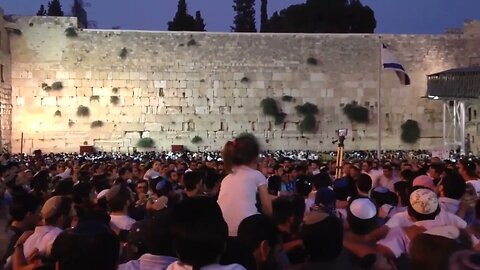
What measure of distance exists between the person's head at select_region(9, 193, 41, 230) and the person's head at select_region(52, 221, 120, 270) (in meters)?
1.81

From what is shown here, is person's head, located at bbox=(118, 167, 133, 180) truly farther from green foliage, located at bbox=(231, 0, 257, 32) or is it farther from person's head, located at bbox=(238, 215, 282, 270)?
green foliage, located at bbox=(231, 0, 257, 32)

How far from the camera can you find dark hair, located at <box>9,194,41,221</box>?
440 centimetres

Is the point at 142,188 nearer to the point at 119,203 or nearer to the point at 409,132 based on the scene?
the point at 119,203

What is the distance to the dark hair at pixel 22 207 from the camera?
440 cm

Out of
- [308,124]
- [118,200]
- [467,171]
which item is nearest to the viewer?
[118,200]

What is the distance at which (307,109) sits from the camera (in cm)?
2511

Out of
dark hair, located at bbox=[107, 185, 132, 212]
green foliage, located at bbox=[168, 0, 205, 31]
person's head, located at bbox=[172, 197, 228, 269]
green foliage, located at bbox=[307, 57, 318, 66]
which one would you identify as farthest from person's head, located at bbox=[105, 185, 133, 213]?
green foliage, located at bbox=[168, 0, 205, 31]

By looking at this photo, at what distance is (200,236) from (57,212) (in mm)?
1866

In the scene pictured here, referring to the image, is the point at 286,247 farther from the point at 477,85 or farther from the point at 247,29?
the point at 247,29

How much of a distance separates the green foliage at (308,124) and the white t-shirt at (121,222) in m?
20.6

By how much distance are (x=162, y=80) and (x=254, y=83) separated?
3220 millimetres

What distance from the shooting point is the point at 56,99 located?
80.4ft

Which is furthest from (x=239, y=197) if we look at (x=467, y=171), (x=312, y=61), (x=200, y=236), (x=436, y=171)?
(x=312, y=61)

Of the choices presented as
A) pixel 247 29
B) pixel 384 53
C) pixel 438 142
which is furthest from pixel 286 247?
pixel 247 29
